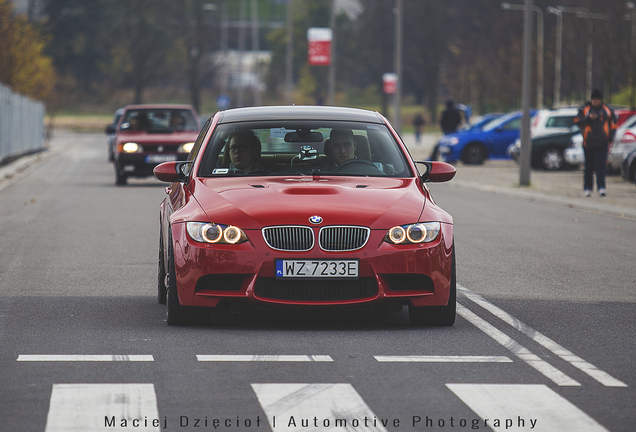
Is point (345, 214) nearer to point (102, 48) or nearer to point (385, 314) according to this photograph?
point (385, 314)

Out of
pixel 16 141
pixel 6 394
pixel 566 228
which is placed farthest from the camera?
pixel 16 141

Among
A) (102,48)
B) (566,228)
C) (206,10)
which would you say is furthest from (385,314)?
(102,48)

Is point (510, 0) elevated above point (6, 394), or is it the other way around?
point (510, 0)

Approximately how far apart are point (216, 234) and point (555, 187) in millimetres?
19282

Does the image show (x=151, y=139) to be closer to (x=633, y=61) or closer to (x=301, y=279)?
(x=301, y=279)

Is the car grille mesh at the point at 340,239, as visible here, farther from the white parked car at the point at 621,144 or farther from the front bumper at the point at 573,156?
the front bumper at the point at 573,156

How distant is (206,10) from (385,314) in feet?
323

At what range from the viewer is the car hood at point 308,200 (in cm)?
787

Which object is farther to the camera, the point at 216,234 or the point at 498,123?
the point at 498,123

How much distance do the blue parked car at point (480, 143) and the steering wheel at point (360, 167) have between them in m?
28.4

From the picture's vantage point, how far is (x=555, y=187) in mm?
26266

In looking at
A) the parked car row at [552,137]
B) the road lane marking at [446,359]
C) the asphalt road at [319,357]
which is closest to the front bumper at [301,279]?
the asphalt road at [319,357]

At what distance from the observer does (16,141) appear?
3888 cm

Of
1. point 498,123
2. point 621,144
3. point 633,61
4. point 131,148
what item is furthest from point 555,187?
point 633,61
